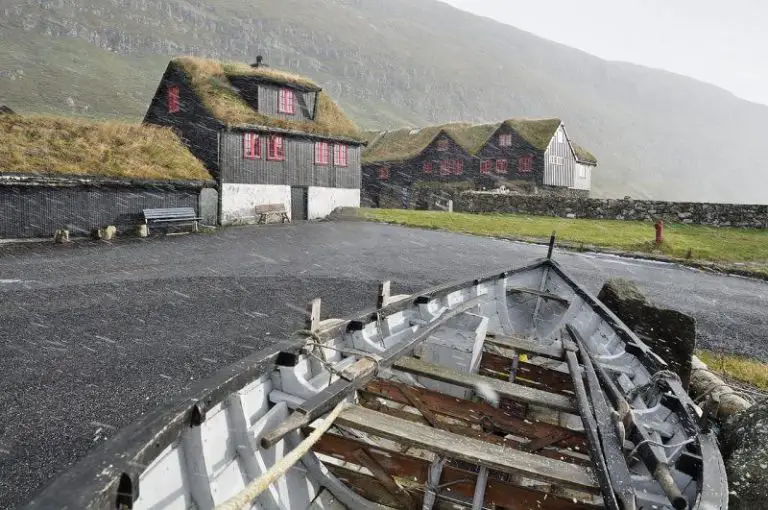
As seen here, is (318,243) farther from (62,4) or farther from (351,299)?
(62,4)

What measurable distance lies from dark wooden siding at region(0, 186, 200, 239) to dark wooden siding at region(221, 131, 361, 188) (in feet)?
13.7

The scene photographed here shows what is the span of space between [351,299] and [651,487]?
318 inches

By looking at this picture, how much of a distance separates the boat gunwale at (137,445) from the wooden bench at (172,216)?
63.0 feet

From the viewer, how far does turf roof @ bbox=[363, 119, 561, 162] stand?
130ft

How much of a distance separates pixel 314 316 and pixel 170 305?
7.36 metres

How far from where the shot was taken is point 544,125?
39906 mm

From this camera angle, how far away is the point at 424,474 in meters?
3.08

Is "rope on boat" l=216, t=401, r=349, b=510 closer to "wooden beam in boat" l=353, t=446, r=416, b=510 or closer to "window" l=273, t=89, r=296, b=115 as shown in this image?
"wooden beam in boat" l=353, t=446, r=416, b=510

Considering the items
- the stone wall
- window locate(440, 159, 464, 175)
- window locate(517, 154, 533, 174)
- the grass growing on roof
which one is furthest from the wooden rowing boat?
window locate(440, 159, 464, 175)

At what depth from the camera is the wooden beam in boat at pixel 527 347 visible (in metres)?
4.93

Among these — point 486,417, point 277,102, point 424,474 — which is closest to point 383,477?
point 424,474

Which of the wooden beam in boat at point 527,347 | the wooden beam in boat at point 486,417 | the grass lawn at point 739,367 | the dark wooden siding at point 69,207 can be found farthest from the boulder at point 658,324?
the dark wooden siding at point 69,207

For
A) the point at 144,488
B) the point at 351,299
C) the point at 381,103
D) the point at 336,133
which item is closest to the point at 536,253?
the point at 351,299

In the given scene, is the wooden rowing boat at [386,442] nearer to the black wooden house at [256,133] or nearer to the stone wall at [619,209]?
the black wooden house at [256,133]
